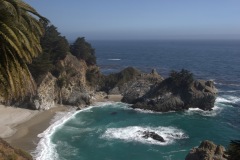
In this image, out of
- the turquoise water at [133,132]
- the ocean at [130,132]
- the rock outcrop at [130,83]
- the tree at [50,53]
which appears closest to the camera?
Answer: the ocean at [130,132]

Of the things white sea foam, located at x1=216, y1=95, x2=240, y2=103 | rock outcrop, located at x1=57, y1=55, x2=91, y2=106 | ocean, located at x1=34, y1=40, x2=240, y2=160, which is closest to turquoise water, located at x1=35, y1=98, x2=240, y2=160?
ocean, located at x1=34, y1=40, x2=240, y2=160

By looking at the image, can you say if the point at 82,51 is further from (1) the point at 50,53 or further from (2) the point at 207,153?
(2) the point at 207,153

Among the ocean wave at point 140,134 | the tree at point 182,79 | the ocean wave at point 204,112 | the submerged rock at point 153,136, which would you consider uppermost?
the tree at point 182,79

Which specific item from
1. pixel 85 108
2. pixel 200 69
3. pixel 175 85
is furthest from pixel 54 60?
pixel 200 69

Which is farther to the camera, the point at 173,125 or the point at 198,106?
the point at 198,106

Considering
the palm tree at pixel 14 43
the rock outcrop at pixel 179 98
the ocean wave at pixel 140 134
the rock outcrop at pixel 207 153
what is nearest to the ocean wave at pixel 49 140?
the ocean wave at pixel 140 134

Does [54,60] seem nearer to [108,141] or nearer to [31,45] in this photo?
[108,141]

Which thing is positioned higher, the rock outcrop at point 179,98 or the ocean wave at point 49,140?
the rock outcrop at point 179,98

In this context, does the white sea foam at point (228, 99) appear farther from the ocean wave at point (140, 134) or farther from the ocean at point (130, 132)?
the ocean wave at point (140, 134)

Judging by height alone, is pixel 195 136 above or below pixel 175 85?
below
